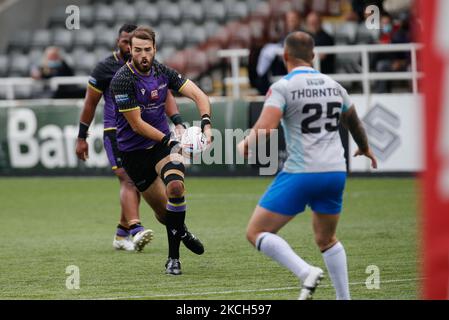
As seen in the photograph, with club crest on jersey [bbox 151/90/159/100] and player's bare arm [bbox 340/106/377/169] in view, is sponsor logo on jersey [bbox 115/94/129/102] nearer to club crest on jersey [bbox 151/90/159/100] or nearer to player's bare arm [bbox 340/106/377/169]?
club crest on jersey [bbox 151/90/159/100]

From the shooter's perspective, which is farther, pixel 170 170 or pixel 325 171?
pixel 170 170

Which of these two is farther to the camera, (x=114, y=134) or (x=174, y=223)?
(x=114, y=134)

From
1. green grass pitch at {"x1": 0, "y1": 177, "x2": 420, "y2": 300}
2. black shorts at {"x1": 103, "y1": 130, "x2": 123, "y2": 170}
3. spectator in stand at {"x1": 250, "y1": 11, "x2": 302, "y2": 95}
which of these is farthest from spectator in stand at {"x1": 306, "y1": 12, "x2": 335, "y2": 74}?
black shorts at {"x1": 103, "y1": 130, "x2": 123, "y2": 170}

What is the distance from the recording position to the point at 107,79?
36.2 ft

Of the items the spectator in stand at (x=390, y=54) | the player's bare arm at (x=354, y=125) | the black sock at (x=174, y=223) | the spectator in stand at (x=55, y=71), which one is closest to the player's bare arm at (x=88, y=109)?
the black sock at (x=174, y=223)

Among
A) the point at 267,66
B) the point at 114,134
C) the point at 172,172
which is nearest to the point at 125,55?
the point at 114,134

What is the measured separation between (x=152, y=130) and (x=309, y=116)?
2.67m

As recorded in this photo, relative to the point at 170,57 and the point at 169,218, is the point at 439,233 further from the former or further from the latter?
the point at 170,57

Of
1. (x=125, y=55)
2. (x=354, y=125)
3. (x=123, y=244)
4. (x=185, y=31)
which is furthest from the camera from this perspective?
(x=185, y=31)

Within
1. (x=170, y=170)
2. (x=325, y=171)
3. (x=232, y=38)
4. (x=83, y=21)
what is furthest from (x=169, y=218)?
(x=83, y=21)

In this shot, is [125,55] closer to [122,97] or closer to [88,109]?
[88,109]

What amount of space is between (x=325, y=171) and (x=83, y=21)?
20.3 meters

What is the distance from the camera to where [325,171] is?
6.93 metres

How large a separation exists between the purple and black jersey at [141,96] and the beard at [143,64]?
0.08 metres
